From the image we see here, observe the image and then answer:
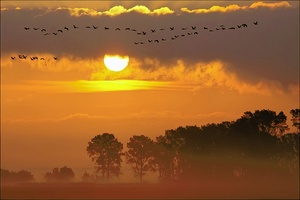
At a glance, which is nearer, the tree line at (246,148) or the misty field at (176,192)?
the misty field at (176,192)

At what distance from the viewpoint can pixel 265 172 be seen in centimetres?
16338

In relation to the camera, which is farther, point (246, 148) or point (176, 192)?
point (246, 148)

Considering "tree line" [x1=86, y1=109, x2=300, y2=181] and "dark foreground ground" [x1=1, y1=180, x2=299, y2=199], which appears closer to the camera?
"dark foreground ground" [x1=1, y1=180, x2=299, y2=199]

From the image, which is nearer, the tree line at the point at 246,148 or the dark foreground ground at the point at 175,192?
the dark foreground ground at the point at 175,192

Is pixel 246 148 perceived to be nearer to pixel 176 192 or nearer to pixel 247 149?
pixel 247 149

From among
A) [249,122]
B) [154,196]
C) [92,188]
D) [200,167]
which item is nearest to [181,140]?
[200,167]

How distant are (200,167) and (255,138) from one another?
1962 cm

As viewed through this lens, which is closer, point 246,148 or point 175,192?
point 175,192

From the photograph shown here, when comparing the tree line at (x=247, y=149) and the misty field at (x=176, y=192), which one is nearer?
the misty field at (x=176, y=192)

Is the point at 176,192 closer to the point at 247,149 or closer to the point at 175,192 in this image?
the point at 175,192

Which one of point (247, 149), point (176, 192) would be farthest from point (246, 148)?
point (176, 192)

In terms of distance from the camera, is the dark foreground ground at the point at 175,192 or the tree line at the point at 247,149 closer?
the dark foreground ground at the point at 175,192

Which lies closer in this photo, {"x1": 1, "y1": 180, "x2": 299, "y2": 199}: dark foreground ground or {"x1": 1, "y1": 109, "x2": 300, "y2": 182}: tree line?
{"x1": 1, "y1": 180, "x2": 299, "y2": 199}: dark foreground ground

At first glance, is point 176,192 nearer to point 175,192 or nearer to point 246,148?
point 175,192
